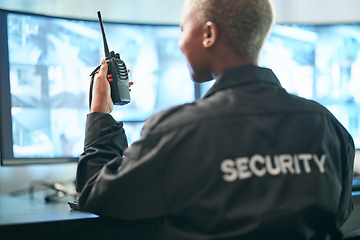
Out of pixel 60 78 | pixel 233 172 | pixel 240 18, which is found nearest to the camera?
pixel 233 172

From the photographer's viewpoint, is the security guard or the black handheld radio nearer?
the security guard

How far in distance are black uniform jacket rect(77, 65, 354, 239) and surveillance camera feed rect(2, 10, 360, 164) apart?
25.0 inches

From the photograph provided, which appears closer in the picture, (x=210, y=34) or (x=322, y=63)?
(x=210, y=34)

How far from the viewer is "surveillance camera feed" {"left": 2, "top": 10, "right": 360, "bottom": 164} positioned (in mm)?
1309

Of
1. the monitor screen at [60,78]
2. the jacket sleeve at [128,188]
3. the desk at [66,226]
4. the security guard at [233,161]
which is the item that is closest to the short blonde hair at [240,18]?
the security guard at [233,161]

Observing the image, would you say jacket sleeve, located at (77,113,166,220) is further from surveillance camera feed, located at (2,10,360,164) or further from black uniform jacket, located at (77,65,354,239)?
surveillance camera feed, located at (2,10,360,164)

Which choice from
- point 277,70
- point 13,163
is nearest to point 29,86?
point 13,163

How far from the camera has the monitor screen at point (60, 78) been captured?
1.29 metres

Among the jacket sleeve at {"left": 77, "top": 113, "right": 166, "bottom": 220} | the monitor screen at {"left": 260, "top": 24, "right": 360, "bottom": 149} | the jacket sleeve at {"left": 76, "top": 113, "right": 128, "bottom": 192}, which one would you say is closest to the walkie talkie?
the jacket sleeve at {"left": 76, "top": 113, "right": 128, "bottom": 192}

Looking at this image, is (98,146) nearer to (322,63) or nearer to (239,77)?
(239,77)

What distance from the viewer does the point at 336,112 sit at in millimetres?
1584

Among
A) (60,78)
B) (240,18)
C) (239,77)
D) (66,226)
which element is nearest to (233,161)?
(239,77)

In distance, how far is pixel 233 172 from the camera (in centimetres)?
67

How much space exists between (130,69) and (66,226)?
29.0 inches
